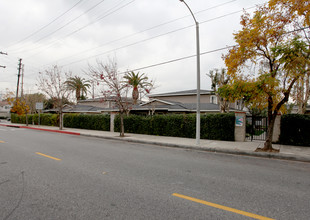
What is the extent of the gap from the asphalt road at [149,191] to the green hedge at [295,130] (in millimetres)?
5453

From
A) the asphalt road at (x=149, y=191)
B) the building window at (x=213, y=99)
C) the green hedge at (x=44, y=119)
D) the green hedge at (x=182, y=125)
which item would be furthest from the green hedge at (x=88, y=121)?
the building window at (x=213, y=99)

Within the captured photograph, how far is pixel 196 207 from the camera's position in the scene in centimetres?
358

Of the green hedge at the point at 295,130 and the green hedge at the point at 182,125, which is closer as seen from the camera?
the green hedge at the point at 295,130

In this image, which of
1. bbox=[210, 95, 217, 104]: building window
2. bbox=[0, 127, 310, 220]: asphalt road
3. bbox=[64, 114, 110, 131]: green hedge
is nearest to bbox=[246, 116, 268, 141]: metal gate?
bbox=[0, 127, 310, 220]: asphalt road

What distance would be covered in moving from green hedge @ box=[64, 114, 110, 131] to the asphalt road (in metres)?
14.4

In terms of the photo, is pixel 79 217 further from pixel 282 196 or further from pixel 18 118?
pixel 18 118

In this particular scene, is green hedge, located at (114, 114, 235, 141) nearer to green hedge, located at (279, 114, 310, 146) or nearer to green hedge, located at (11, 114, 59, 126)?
green hedge, located at (279, 114, 310, 146)

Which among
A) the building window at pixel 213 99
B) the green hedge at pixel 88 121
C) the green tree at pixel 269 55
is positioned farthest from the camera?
the building window at pixel 213 99

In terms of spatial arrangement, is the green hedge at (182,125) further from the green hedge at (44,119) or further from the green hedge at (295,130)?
the green hedge at (44,119)

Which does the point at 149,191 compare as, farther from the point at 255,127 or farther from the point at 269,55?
the point at 255,127

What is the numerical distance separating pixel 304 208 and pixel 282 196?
0.60m

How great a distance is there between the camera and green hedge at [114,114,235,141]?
13490 mm

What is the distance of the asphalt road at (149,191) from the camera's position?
3.39m

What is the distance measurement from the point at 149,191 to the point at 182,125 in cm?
1134
